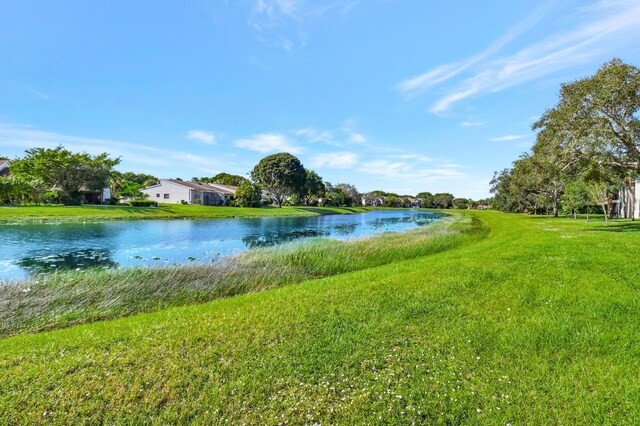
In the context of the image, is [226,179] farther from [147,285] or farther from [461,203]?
[461,203]

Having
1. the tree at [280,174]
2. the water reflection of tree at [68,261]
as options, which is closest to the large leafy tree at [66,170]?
the tree at [280,174]

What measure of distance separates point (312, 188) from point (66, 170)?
56.4 meters

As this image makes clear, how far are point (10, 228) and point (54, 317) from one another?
24420 mm

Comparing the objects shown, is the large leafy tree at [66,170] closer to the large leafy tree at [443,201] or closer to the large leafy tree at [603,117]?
the large leafy tree at [603,117]

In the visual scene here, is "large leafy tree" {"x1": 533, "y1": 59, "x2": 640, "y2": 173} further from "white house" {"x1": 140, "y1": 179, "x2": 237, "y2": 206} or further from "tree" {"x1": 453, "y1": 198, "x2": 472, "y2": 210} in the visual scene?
"tree" {"x1": 453, "y1": 198, "x2": 472, "y2": 210}

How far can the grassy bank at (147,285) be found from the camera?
769cm

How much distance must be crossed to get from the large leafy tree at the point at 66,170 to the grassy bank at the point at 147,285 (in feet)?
142

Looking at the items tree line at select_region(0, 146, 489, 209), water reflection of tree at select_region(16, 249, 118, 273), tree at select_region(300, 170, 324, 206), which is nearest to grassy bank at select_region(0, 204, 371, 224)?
tree line at select_region(0, 146, 489, 209)

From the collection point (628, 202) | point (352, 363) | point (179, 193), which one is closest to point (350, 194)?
point (179, 193)

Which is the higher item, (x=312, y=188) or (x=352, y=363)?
(x=312, y=188)

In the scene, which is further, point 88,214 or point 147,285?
point 88,214

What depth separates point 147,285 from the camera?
32.1ft

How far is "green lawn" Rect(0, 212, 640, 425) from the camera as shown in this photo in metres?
3.63

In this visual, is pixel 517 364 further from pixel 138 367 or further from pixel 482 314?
pixel 138 367
